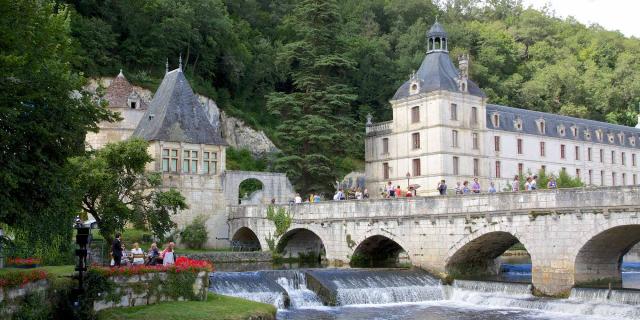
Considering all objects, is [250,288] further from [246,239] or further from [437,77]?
[437,77]

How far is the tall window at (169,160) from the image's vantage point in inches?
1704

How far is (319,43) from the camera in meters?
58.8

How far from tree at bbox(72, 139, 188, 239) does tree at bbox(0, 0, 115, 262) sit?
1074 centimetres

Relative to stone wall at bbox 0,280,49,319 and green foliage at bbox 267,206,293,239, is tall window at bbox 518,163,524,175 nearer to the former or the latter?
green foliage at bbox 267,206,293,239

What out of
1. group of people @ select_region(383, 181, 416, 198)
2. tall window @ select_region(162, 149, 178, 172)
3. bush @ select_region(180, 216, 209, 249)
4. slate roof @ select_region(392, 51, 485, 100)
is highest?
slate roof @ select_region(392, 51, 485, 100)

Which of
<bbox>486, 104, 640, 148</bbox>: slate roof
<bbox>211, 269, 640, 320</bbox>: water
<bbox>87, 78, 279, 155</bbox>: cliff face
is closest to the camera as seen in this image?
<bbox>211, 269, 640, 320</bbox>: water

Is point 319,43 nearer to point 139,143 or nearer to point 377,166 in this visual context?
point 377,166

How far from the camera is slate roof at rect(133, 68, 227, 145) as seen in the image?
144 feet

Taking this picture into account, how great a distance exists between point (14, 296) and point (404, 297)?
16.3 meters

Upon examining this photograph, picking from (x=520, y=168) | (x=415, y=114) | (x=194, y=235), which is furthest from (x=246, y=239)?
(x=520, y=168)

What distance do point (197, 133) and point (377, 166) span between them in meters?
19.6

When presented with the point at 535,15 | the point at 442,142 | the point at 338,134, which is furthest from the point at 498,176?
the point at 535,15

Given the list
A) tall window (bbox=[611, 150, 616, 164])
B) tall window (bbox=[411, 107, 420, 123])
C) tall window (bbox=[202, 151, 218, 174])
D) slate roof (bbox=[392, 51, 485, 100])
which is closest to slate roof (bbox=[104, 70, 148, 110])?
tall window (bbox=[202, 151, 218, 174])

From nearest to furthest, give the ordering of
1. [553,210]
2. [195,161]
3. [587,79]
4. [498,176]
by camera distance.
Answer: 1. [553,210]
2. [195,161]
3. [498,176]
4. [587,79]
